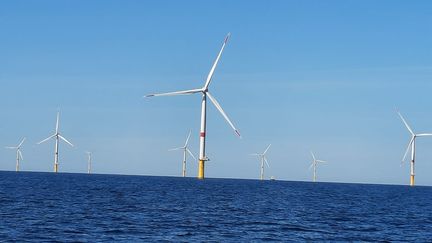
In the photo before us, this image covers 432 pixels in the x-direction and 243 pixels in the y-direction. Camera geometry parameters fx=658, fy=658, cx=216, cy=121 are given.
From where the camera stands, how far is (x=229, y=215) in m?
69.6

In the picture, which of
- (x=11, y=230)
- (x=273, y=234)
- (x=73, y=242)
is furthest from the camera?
(x=273, y=234)

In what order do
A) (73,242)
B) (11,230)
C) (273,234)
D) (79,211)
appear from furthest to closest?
(79,211), (273,234), (11,230), (73,242)

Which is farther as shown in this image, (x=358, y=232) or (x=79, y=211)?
(x=79, y=211)

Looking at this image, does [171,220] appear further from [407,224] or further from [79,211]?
[407,224]

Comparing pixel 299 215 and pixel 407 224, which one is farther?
pixel 299 215

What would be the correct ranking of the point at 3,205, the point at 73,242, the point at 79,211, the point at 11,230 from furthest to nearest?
the point at 3,205
the point at 79,211
the point at 11,230
the point at 73,242

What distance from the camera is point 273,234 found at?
53.5 metres

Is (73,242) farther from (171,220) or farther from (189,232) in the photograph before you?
(171,220)

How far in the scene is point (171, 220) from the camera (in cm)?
6162

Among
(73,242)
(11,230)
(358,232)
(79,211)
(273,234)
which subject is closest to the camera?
(73,242)

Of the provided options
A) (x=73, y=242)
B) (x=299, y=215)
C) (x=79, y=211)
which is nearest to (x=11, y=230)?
(x=73, y=242)

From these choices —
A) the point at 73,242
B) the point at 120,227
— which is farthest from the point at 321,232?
the point at 73,242

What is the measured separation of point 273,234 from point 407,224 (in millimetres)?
22442

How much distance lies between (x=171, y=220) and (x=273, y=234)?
12.0 m
